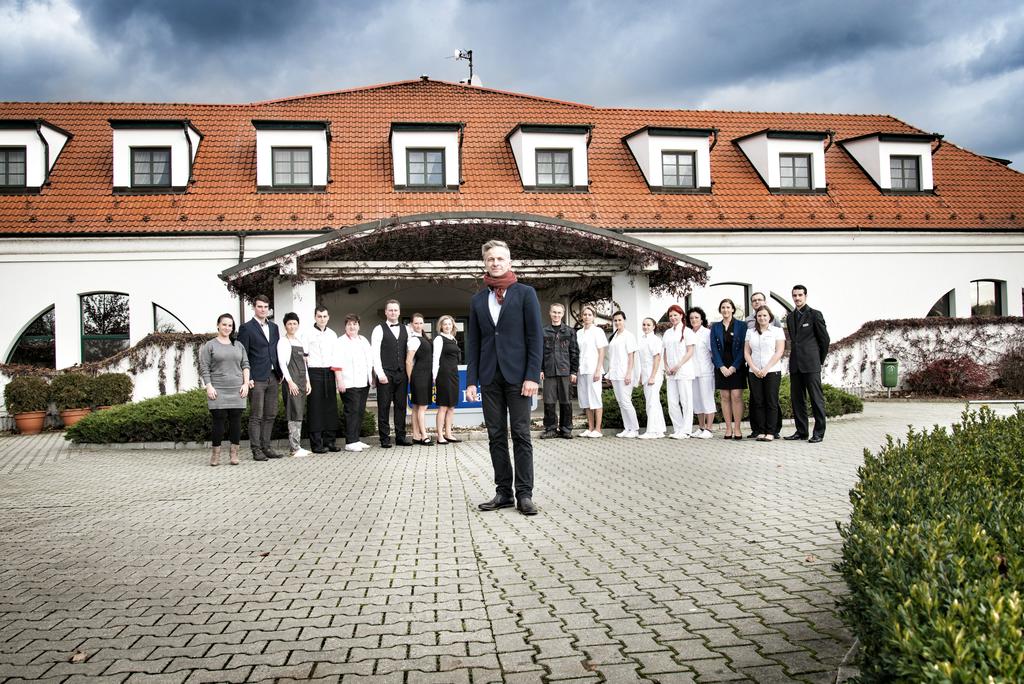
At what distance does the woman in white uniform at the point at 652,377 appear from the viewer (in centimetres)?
1280

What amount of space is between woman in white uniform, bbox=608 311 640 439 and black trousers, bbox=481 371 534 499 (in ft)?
20.4

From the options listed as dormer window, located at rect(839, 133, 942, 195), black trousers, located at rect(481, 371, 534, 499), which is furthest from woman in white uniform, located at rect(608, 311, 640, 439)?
dormer window, located at rect(839, 133, 942, 195)

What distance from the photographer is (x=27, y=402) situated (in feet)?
56.7

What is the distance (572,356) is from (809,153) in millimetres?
16042

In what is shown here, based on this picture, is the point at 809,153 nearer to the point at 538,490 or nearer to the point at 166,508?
the point at 538,490

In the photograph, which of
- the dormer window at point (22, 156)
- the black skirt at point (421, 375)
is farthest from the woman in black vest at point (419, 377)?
the dormer window at point (22, 156)

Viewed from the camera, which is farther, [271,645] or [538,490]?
[538,490]

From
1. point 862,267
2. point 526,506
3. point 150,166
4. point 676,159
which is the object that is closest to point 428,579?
point 526,506

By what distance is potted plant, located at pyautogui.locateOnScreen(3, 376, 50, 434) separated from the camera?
1714 cm

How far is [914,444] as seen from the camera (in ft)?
17.6

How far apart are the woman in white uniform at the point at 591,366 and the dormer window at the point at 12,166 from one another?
18.2m

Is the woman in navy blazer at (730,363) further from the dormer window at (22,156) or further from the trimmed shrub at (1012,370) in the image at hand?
the dormer window at (22,156)

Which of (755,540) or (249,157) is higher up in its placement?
(249,157)

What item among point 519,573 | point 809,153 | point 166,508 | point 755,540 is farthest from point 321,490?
point 809,153
